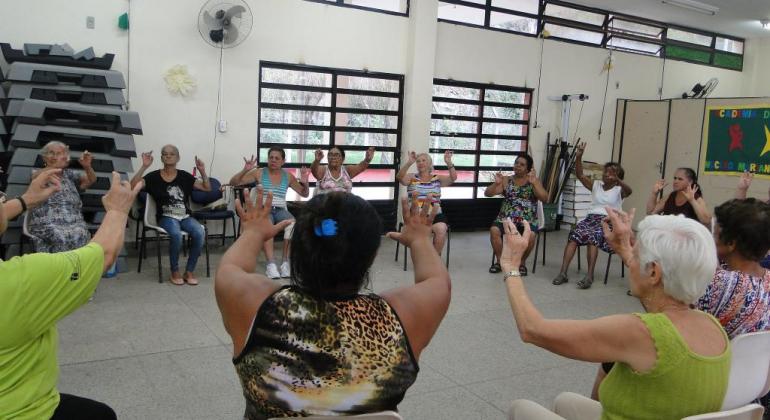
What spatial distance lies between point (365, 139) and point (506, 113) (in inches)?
87.1

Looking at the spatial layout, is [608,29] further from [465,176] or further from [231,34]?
[231,34]

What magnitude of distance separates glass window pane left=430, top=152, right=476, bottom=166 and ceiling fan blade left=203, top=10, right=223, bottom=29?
314cm

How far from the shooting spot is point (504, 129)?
8.38 metres

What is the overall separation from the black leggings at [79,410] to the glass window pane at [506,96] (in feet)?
23.0

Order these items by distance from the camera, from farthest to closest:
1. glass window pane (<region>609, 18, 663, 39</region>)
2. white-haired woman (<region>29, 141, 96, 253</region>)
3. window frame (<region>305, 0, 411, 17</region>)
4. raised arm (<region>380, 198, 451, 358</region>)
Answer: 1. glass window pane (<region>609, 18, 663, 39</region>)
2. window frame (<region>305, 0, 411, 17</region>)
3. white-haired woman (<region>29, 141, 96, 253</region>)
4. raised arm (<region>380, 198, 451, 358</region>)

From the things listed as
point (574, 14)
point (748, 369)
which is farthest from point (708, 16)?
point (748, 369)

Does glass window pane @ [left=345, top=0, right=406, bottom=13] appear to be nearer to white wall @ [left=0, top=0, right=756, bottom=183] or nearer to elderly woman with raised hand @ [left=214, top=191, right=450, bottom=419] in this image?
white wall @ [left=0, top=0, right=756, bottom=183]

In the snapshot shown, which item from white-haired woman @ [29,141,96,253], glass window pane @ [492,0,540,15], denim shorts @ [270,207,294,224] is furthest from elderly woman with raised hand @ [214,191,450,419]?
glass window pane @ [492,0,540,15]

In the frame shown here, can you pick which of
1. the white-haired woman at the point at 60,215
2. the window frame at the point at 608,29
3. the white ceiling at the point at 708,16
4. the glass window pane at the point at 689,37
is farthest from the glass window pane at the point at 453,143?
the white-haired woman at the point at 60,215

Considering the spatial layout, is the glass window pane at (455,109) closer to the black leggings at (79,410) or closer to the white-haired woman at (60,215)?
the white-haired woman at (60,215)

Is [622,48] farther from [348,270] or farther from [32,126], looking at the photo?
[348,270]

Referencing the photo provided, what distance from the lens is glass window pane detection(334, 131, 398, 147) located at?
7176mm

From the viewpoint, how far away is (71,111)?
199 inches

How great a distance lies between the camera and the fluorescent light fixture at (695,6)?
827 cm
